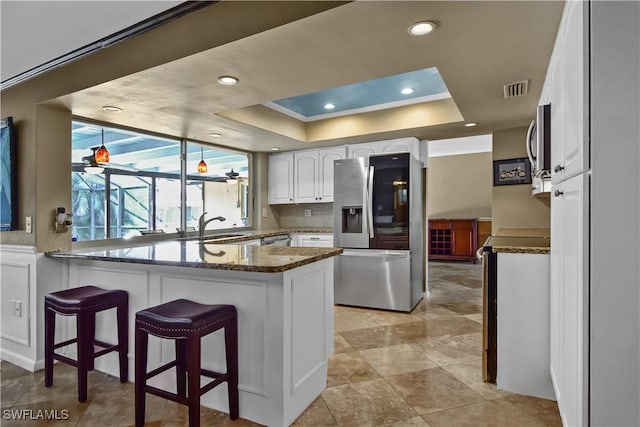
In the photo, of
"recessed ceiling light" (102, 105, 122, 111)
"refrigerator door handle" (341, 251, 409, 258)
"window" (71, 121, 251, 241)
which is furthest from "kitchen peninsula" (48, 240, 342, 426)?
"refrigerator door handle" (341, 251, 409, 258)

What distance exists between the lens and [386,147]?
4.33 meters

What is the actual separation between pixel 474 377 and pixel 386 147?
2.82 meters

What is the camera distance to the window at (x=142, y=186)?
10.5ft

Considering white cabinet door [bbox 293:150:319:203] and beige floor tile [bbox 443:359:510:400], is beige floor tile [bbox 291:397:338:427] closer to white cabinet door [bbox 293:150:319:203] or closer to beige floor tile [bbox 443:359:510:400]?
beige floor tile [bbox 443:359:510:400]

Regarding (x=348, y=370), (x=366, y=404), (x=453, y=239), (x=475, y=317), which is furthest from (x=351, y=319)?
(x=453, y=239)

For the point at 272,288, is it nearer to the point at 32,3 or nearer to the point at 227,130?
A: the point at 32,3

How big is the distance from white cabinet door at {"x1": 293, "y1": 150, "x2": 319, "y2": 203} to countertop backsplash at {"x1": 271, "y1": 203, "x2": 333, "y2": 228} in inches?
14.8

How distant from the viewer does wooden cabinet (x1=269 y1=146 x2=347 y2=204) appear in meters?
4.79

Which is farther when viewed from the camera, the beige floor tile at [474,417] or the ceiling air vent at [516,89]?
the ceiling air vent at [516,89]

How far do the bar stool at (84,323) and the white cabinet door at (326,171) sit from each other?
9.79 ft

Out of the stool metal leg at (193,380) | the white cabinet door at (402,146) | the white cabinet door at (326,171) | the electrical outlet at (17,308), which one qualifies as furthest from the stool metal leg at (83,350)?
the white cabinet door at (402,146)

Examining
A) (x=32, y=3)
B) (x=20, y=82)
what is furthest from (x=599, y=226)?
(x=20, y=82)

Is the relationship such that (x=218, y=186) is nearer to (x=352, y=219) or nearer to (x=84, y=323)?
(x=352, y=219)

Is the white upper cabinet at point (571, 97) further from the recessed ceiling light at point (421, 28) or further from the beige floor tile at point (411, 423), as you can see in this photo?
Result: the beige floor tile at point (411, 423)
